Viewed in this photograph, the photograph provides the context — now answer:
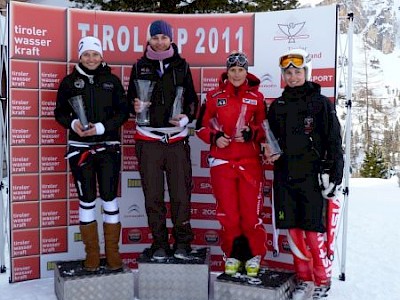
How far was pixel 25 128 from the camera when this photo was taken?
153 inches

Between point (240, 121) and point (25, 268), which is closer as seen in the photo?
point (240, 121)

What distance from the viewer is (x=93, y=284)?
3.44 m

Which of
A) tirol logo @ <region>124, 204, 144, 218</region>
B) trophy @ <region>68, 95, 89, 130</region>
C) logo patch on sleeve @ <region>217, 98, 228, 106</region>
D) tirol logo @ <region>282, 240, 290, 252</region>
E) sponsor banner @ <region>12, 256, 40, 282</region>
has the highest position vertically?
logo patch on sleeve @ <region>217, 98, 228, 106</region>

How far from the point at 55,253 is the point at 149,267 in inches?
39.2

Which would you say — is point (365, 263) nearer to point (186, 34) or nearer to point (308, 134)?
point (308, 134)

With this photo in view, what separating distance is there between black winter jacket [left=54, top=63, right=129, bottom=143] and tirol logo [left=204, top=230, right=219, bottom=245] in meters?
1.32

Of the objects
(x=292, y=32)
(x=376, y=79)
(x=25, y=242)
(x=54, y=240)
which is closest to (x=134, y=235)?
(x=54, y=240)

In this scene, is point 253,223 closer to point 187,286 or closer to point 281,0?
point 187,286

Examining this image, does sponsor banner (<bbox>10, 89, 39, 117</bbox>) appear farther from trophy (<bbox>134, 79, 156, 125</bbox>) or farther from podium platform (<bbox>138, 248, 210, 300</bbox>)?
podium platform (<bbox>138, 248, 210, 300</bbox>)

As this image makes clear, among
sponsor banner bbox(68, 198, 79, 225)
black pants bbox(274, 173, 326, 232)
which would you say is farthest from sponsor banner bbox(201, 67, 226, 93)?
sponsor banner bbox(68, 198, 79, 225)

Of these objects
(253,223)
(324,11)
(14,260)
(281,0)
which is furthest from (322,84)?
(281,0)

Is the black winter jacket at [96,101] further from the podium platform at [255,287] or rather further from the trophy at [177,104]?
the podium platform at [255,287]

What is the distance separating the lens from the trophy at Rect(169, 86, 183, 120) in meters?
3.67

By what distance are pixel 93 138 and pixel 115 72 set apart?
2.74 ft
